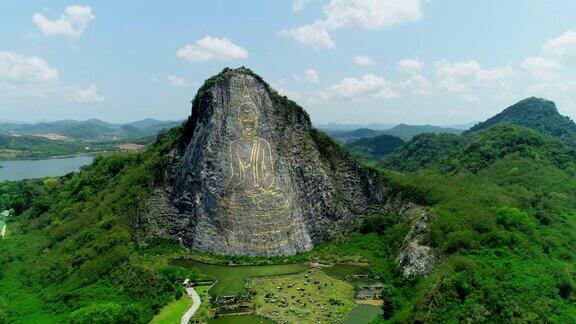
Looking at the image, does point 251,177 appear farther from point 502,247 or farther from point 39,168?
point 39,168

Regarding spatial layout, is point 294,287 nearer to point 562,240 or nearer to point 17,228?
point 562,240

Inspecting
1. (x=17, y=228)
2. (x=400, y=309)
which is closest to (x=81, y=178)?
(x=17, y=228)

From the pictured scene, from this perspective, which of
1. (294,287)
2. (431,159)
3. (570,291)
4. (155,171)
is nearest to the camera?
(570,291)

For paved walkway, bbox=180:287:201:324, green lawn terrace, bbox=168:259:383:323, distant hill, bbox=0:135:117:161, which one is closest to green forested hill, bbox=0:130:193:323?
paved walkway, bbox=180:287:201:324

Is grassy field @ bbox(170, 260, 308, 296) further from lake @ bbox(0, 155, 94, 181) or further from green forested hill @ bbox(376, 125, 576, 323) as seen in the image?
lake @ bbox(0, 155, 94, 181)

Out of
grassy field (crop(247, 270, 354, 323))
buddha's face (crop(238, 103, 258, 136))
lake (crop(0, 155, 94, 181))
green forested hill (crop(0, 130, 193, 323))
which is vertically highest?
buddha's face (crop(238, 103, 258, 136))

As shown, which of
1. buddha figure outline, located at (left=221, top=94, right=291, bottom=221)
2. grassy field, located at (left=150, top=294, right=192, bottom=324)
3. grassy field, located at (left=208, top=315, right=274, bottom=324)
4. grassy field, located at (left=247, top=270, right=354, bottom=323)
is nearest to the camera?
grassy field, located at (left=208, top=315, right=274, bottom=324)
